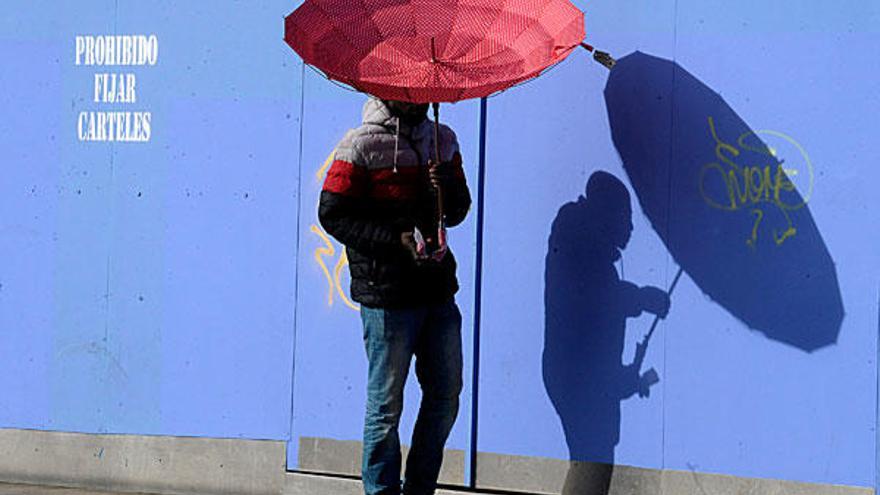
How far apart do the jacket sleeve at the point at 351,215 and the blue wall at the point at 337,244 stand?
2.44 feet

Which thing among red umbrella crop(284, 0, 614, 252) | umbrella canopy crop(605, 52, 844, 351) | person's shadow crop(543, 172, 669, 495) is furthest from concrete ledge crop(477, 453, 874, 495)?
red umbrella crop(284, 0, 614, 252)

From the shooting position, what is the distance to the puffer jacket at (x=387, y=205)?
19.6 feet

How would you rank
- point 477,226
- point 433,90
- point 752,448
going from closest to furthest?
point 433,90, point 752,448, point 477,226

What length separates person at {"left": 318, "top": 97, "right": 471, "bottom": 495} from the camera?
598 cm

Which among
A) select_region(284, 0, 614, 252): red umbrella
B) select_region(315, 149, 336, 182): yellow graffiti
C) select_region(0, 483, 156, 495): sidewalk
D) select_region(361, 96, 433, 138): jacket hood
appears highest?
select_region(284, 0, 614, 252): red umbrella

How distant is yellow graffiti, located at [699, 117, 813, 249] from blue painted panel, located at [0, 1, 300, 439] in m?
1.90

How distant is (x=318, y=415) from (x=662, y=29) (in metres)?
2.22

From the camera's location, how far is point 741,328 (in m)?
6.09

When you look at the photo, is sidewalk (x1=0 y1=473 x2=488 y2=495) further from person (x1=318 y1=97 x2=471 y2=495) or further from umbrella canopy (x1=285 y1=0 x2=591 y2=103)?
umbrella canopy (x1=285 y1=0 x2=591 y2=103)

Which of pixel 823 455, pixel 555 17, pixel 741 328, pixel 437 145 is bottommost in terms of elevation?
pixel 823 455

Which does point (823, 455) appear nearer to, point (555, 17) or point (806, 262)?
point (806, 262)

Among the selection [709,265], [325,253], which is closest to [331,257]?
[325,253]

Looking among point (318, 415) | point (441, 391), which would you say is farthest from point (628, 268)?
point (318, 415)

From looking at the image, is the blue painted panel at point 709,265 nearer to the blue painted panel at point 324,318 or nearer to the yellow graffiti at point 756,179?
the yellow graffiti at point 756,179
